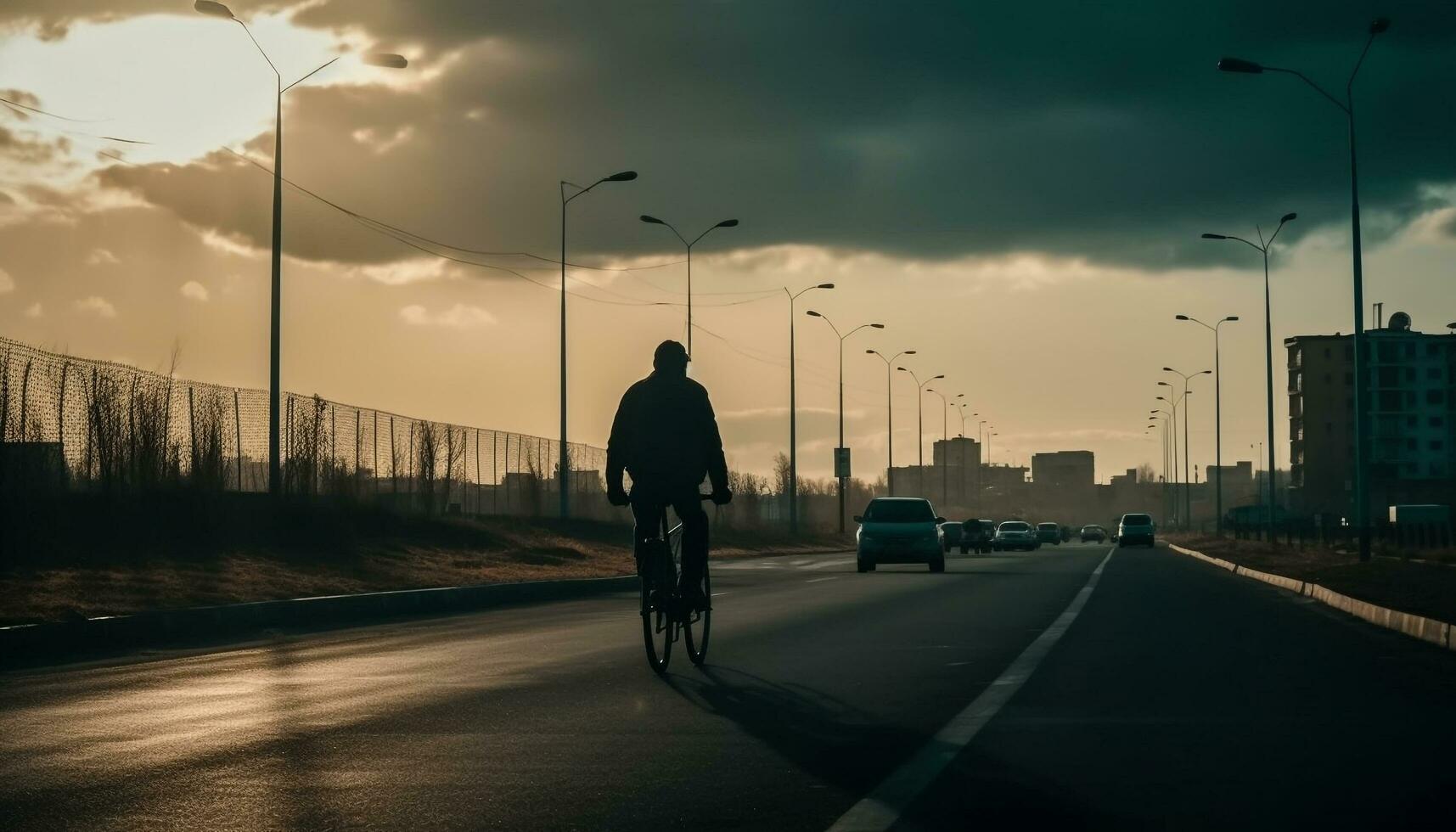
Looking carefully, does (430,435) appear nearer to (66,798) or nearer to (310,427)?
(310,427)

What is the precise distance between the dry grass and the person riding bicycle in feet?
26.7

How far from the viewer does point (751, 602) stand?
77.3 feet

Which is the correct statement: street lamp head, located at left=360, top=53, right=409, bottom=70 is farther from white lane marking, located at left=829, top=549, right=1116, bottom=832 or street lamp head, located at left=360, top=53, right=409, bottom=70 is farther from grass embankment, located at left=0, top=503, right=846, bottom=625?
white lane marking, located at left=829, top=549, right=1116, bottom=832

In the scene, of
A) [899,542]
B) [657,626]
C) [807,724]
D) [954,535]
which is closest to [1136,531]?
[954,535]

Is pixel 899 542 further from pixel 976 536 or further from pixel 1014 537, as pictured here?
pixel 1014 537

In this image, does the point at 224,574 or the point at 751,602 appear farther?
the point at 224,574

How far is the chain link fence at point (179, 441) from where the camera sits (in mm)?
28016

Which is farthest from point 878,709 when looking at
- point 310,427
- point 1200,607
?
point 310,427

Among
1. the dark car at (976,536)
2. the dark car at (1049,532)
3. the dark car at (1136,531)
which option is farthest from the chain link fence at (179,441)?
the dark car at (1049,532)

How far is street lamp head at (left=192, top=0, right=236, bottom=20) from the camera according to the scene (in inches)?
1144

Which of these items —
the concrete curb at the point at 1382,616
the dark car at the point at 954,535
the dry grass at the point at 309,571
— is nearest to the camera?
the concrete curb at the point at 1382,616

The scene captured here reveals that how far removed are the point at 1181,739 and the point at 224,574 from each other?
63.8 ft

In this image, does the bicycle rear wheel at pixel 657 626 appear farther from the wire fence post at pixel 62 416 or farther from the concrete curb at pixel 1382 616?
the wire fence post at pixel 62 416

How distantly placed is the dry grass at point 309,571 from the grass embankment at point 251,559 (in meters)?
0.03
